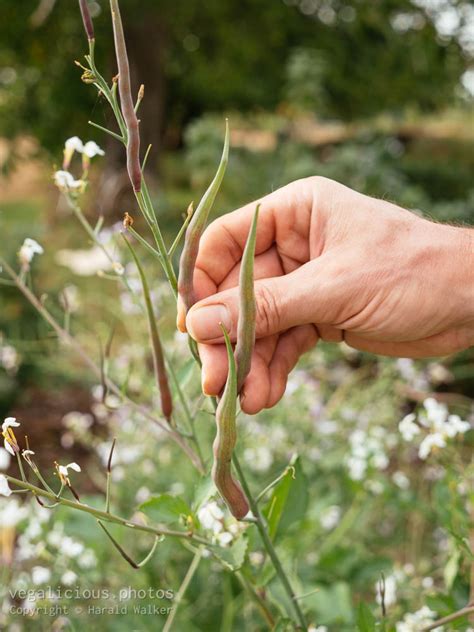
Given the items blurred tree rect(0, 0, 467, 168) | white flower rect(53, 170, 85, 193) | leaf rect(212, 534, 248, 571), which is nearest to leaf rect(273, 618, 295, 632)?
leaf rect(212, 534, 248, 571)

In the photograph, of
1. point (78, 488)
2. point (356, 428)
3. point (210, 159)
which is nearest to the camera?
point (356, 428)

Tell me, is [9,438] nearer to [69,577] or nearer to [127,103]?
[127,103]

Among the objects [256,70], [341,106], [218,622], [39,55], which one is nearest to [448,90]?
[341,106]

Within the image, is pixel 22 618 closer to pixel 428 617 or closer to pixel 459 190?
pixel 428 617

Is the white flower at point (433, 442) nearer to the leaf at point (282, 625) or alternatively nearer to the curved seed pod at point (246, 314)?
the leaf at point (282, 625)

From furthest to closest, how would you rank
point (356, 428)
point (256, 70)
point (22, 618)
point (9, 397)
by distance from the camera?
point (256, 70)
point (9, 397)
point (356, 428)
point (22, 618)

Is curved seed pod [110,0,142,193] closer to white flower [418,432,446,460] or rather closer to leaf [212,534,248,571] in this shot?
leaf [212,534,248,571]

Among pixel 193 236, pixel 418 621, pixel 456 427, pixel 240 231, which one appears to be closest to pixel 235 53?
pixel 240 231
